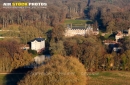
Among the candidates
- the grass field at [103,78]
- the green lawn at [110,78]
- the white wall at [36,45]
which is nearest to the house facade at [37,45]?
the white wall at [36,45]

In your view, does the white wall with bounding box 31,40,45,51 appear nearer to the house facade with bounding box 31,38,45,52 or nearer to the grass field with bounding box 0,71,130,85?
the house facade with bounding box 31,38,45,52

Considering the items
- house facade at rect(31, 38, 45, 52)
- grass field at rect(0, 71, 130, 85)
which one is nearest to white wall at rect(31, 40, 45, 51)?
house facade at rect(31, 38, 45, 52)

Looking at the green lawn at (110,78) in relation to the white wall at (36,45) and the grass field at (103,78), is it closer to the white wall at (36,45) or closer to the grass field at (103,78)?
the grass field at (103,78)

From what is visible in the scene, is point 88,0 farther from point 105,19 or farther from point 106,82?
point 106,82

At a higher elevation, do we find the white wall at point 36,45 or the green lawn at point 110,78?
the white wall at point 36,45

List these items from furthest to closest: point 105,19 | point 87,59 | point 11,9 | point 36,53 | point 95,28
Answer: point 11,9
point 105,19
point 95,28
point 36,53
point 87,59

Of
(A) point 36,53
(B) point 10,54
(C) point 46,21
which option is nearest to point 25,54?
(B) point 10,54

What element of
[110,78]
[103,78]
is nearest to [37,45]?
[103,78]

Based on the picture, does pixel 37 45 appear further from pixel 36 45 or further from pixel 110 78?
pixel 110 78
